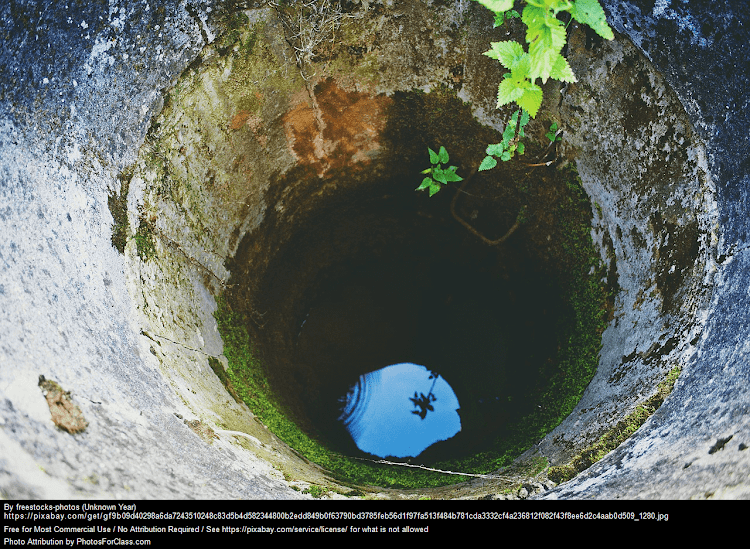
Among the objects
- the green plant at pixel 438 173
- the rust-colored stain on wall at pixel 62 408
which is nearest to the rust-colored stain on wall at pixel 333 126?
the green plant at pixel 438 173

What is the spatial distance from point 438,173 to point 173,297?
1930 millimetres

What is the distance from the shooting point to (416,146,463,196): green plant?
312 centimetres

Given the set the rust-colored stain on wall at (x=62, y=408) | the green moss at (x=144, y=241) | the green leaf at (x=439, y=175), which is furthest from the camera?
the green leaf at (x=439, y=175)

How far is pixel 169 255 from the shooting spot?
2.47 metres

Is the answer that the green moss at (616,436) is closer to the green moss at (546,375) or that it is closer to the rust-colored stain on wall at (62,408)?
the green moss at (546,375)

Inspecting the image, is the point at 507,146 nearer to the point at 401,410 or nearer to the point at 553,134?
the point at 553,134

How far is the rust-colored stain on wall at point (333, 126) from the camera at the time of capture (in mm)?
3104

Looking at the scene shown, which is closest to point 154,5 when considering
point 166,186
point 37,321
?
point 166,186

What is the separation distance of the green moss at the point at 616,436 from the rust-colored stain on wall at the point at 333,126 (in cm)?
241

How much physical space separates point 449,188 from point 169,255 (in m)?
2.04

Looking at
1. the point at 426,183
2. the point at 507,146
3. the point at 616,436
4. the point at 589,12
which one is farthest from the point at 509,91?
the point at 616,436

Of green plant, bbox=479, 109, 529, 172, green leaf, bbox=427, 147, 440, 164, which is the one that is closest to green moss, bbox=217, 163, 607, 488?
green plant, bbox=479, 109, 529, 172
